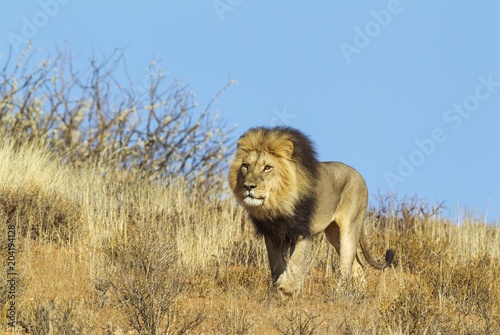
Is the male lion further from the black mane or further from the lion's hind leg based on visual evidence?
the lion's hind leg

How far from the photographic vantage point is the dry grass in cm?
679

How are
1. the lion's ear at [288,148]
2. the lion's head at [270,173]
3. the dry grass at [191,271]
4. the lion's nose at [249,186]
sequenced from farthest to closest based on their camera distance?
the lion's ear at [288,148]
the lion's head at [270,173]
the lion's nose at [249,186]
the dry grass at [191,271]

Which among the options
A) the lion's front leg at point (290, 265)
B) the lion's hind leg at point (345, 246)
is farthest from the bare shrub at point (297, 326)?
the lion's hind leg at point (345, 246)

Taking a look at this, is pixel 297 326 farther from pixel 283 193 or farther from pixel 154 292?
pixel 283 193

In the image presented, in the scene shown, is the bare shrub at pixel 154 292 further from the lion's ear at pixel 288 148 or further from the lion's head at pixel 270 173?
the lion's ear at pixel 288 148

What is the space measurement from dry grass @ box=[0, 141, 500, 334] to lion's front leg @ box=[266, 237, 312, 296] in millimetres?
144

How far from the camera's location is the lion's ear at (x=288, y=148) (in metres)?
8.20

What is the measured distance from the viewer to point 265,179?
8062 millimetres

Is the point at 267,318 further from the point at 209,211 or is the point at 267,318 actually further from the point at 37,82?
the point at 37,82

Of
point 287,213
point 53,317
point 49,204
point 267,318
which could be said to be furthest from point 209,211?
point 53,317

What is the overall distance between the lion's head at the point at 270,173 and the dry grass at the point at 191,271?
756mm

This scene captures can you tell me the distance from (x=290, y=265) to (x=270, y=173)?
0.84 meters

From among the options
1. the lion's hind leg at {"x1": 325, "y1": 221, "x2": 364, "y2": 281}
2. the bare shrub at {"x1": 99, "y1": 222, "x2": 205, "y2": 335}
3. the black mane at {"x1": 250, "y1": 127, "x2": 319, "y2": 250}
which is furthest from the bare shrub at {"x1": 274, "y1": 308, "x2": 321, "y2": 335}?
the lion's hind leg at {"x1": 325, "y1": 221, "x2": 364, "y2": 281}

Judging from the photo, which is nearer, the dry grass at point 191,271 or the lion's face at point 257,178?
the dry grass at point 191,271
